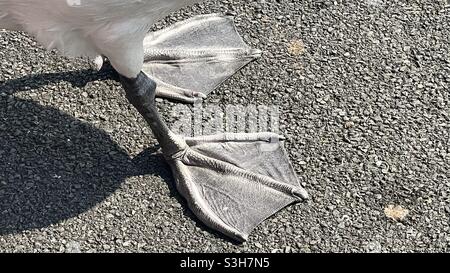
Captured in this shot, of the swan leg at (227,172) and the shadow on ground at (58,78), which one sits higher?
the shadow on ground at (58,78)

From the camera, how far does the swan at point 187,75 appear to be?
2584 mm

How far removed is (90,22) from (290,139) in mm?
1143

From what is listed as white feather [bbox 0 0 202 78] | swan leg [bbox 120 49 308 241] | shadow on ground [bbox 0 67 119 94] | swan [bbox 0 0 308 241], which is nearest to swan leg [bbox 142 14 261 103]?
swan [bbox 0 0 308 241]

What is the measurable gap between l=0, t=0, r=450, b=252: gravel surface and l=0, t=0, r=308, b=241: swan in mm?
70

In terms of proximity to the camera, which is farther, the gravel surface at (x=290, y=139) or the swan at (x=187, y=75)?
the gravel surface at (x=290, y=139)

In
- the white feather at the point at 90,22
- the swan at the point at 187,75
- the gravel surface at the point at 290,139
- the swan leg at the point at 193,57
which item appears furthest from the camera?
the swan leg at the point at 193,57

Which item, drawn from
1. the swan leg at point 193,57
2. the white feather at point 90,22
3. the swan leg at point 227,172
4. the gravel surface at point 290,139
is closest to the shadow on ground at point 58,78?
the gravel surface at point 290,139

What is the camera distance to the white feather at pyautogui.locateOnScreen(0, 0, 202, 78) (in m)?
2.48

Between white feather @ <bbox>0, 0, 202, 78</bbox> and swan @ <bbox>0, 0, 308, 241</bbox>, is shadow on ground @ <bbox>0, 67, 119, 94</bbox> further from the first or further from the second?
white feather @ <bbox>0, 0, 202, 78</bbox>

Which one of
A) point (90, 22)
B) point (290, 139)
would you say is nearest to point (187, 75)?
point (290, 139)

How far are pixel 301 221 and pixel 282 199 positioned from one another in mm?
121

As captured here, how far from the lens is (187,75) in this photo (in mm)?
3557

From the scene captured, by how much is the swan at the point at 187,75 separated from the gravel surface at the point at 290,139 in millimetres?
70

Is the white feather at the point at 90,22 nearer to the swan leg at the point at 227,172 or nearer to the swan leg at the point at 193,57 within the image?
the swan leg at the point at 227,172
